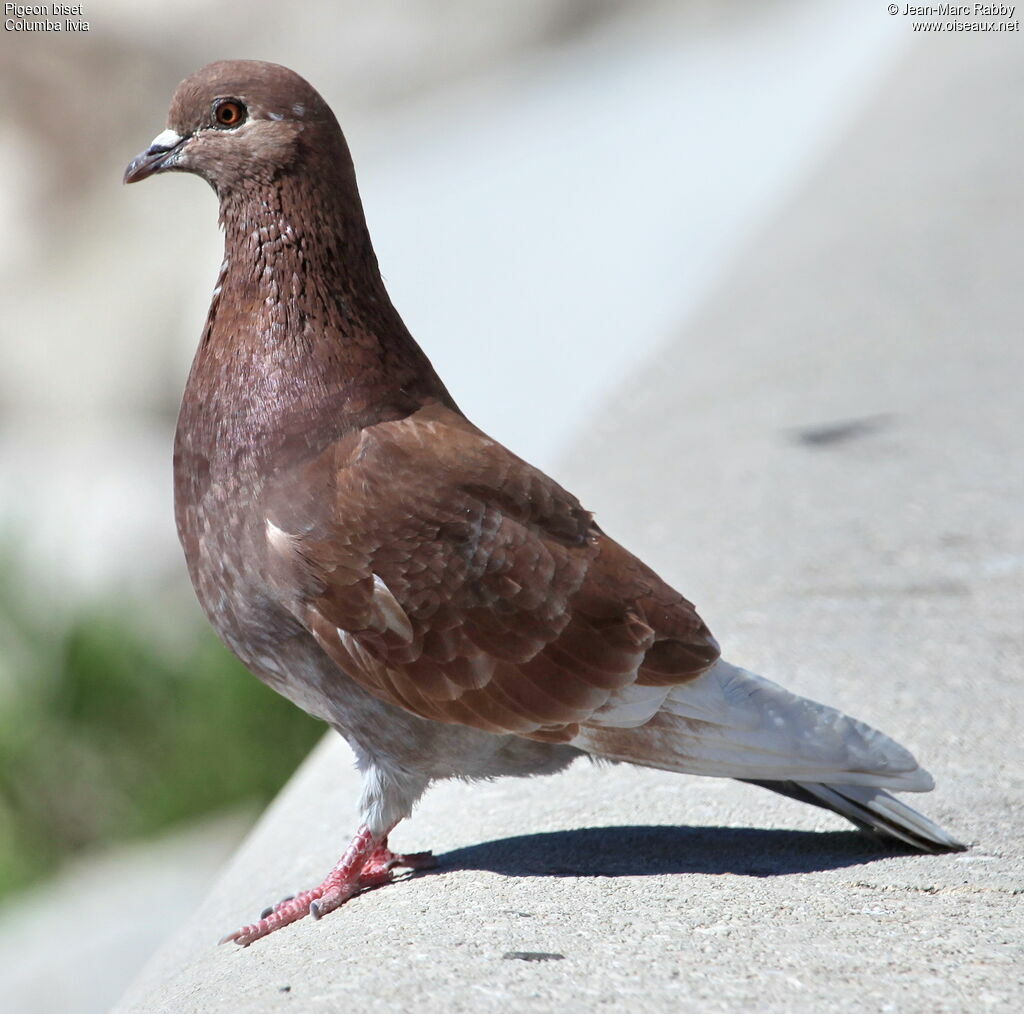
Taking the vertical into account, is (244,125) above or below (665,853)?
above

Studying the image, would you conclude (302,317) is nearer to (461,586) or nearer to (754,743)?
(461,586)

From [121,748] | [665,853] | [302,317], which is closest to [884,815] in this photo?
[665,853]

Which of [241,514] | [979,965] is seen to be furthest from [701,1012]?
[241,514]

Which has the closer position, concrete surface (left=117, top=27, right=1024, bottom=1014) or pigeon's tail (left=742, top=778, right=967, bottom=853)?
concrete surface (left=117, top=27, right=1024, bottom=1014)

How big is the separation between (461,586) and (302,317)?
0.65 meters

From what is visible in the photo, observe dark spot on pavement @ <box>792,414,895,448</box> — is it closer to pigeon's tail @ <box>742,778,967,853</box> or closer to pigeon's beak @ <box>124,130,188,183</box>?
pigeon's tail @ <box>742,778,967,853</box>

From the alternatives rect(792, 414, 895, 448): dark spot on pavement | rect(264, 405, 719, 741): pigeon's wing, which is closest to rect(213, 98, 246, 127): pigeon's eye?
rect(264, 405, 719, 741): pigeon's wing

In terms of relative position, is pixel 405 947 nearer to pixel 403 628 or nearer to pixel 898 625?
pixel 403 628

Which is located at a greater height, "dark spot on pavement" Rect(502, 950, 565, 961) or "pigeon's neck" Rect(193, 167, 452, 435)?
"pigeon's neck" Rect(193, 167, 452, 435)

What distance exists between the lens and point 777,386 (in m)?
6.77

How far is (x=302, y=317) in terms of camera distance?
2967 millimetres

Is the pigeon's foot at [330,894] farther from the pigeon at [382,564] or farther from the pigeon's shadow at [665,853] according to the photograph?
the pigeon's shadow at [665,853]

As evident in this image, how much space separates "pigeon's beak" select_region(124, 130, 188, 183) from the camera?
305 centimetres

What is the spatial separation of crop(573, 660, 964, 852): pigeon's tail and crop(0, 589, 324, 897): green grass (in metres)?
3.88
